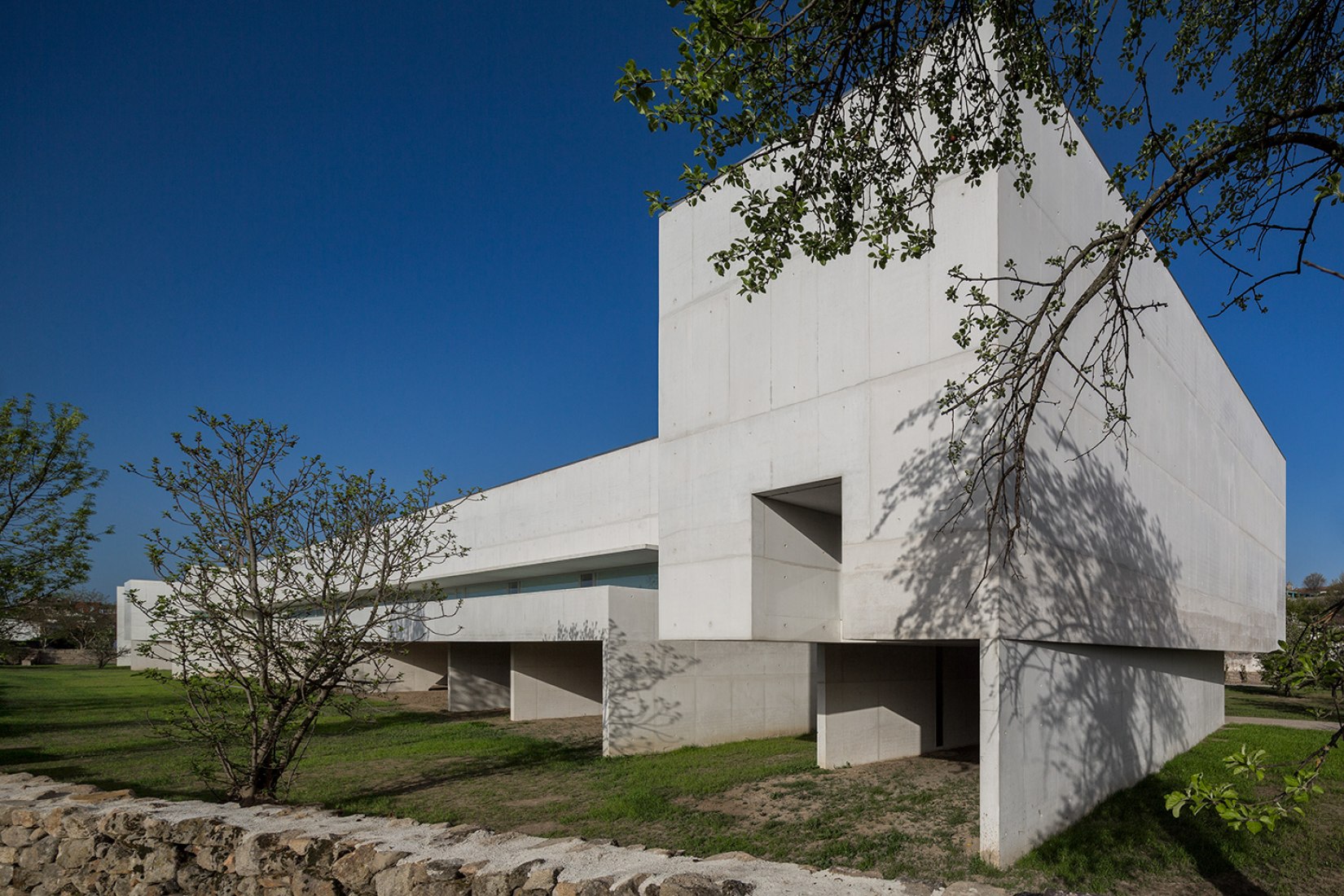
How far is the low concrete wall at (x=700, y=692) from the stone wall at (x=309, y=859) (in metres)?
8.90

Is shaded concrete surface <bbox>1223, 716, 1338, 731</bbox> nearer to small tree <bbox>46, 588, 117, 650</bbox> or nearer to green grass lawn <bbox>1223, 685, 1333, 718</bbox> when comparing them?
green grass lawn <bbox>1223, 685, 1333, 718</bbox>

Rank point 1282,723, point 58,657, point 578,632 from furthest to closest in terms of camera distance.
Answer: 1. point 58,657
2. point 1282,723
3. point 578,632

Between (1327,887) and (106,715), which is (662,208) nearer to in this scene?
(1327,887)

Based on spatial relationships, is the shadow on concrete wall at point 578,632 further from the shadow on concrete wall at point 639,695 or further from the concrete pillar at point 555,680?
the concrete pillar at point 555,680

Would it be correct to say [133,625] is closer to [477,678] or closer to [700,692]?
[477,678]

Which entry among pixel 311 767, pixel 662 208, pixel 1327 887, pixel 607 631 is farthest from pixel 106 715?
pixel 1327 887

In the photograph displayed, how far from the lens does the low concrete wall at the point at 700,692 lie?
51.1 ft

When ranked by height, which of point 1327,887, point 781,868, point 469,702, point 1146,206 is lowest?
point 469,702

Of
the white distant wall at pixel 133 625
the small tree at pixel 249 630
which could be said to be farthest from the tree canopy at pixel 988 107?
the white distant wall at pixel 133 625

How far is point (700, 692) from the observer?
16719mm

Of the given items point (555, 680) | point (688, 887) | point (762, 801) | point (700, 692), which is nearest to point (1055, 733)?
point (762, 801)

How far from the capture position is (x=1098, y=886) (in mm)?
7754

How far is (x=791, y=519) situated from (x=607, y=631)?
18.5ft

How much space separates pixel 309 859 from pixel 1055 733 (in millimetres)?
7544
